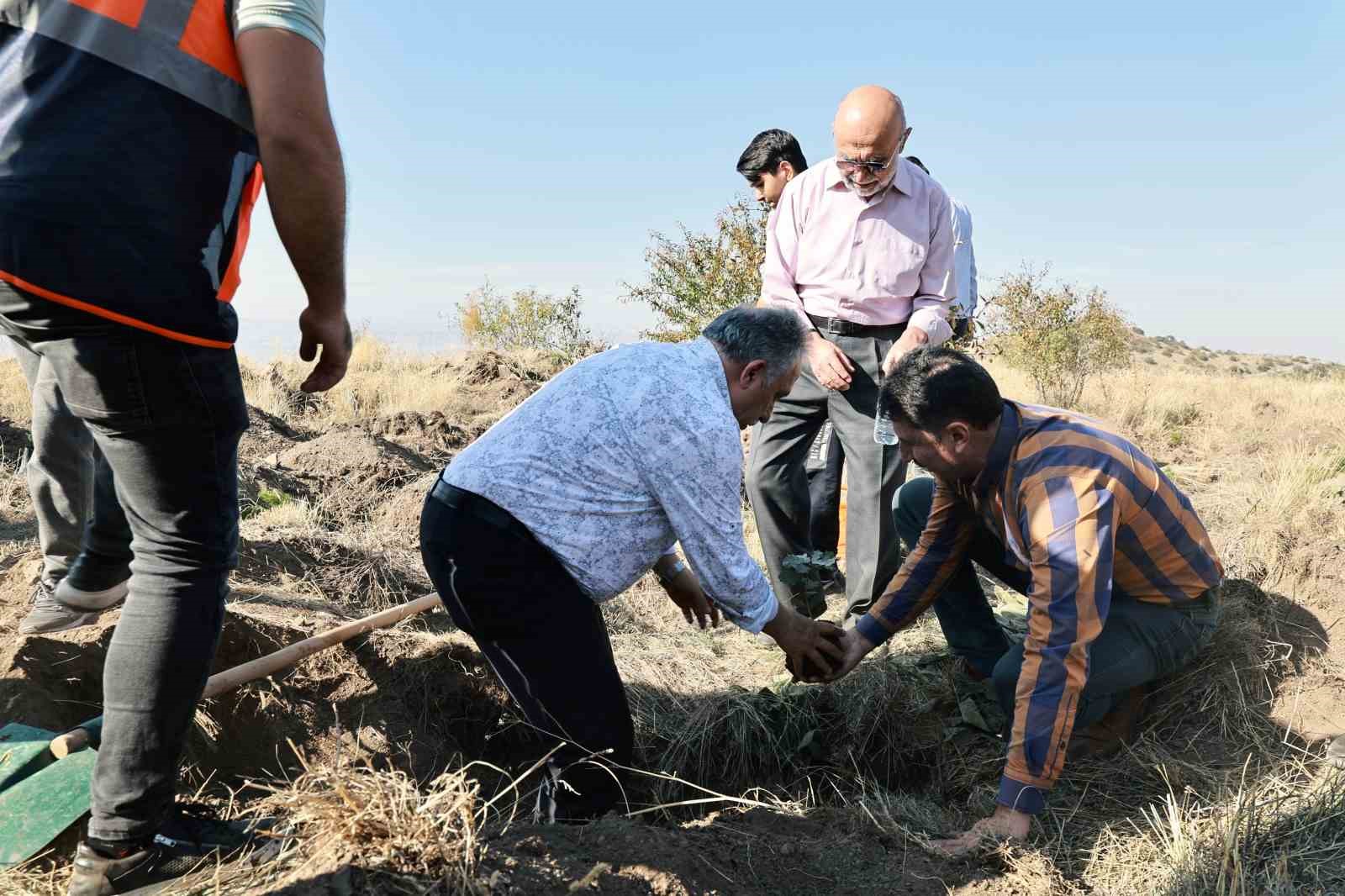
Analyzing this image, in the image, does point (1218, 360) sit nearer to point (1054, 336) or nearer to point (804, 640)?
point (1054, 336)

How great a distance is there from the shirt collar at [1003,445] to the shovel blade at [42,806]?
2381mm

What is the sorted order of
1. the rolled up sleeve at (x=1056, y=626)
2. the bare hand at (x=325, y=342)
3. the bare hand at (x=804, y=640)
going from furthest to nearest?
the bare hand at (x=804, y=640), the rolled up sleeve at (x=1056, y=626), the bare hand at (x=325, y=342)

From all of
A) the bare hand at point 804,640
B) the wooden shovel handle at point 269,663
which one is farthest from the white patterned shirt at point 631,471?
the wooden shovel handle at point 269,663

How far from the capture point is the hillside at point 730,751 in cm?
191

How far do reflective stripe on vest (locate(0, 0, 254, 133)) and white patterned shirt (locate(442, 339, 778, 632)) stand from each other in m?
1.08

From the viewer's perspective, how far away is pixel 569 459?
2.45 meters

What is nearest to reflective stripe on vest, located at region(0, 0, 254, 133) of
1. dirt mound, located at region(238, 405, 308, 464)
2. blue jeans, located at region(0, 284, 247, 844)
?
blue jeans, located at region(0, 284, 247, 844)

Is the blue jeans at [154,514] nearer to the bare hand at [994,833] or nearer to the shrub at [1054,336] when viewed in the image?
the bare hand at [994,833]

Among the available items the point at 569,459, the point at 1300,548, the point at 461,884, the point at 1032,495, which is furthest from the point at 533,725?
the point at 1300,548

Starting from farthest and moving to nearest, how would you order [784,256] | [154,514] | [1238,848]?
[784,256], [1238,848], [154,514]

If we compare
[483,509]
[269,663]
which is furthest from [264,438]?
[483,509]

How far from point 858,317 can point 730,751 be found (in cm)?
191

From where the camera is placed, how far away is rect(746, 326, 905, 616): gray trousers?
4055mm

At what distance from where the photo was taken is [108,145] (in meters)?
1.74
